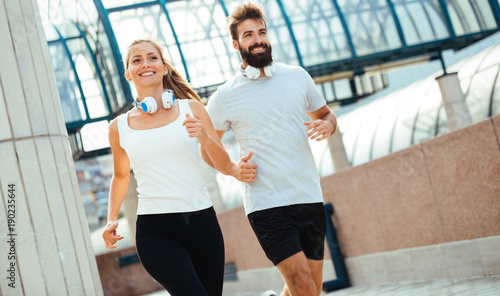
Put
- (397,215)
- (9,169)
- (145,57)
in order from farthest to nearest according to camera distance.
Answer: (397,215) → (145,57) → (9,169)

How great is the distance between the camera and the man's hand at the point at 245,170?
473 cm

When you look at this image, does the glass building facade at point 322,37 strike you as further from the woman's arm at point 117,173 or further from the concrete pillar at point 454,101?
the woman's arm at point 117,173

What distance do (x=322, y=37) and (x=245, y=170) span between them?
13937mm

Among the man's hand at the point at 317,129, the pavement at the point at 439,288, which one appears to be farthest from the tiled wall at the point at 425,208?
the man's hand at the point at 317,129

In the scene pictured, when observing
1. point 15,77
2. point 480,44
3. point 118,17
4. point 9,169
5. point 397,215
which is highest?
point 118,17

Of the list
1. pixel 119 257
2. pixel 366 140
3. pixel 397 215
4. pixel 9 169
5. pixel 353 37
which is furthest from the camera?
pixel 119 257

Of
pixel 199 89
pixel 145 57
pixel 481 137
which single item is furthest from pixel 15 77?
pixel 199 89

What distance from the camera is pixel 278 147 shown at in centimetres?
481

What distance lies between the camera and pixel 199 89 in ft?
60.1

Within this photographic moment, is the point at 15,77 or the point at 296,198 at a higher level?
the point at 15,77

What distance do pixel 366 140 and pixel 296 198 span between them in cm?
1572

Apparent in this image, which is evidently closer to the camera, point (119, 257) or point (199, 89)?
point (199, 89)

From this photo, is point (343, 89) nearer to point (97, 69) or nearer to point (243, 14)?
point (97, 69)

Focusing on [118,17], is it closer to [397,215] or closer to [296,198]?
[397,215]
